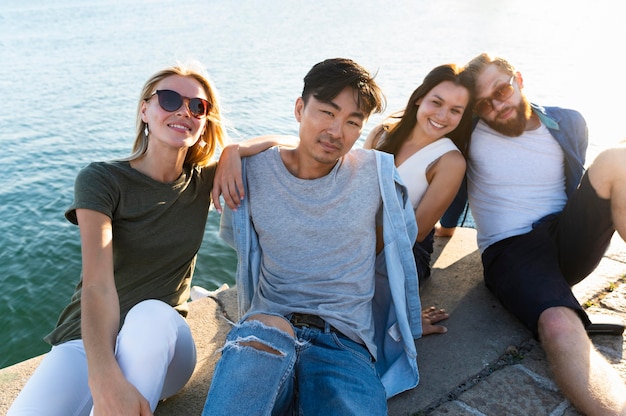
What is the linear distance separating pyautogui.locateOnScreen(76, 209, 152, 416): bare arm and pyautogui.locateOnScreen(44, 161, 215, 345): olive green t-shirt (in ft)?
0.40

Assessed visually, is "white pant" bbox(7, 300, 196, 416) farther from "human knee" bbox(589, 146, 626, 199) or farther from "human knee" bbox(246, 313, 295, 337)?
"human knee" bbox(589, 146, 626, 199)

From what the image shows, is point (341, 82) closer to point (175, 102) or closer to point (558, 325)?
point (175, 102)

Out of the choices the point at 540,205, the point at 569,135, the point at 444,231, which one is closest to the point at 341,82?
the point at 540,205

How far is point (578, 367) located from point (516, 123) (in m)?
1.93

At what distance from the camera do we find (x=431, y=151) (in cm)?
379

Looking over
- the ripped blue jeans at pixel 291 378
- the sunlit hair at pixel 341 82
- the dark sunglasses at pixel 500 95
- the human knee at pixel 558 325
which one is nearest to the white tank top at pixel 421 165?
the dark sunglasses at pixel 500 95

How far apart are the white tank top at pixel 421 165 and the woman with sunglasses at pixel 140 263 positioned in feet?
4.33

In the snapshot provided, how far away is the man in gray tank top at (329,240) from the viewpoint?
287 cm

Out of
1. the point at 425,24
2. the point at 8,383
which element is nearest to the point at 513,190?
the point at 8,383

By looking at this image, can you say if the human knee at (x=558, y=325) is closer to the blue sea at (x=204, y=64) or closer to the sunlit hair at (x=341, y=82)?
the blue sea at (x=204, y=64)

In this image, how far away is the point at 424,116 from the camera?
3875 millimetres

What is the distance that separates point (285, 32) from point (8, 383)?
87.5 feet

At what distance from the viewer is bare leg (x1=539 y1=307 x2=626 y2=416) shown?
9.36 feet

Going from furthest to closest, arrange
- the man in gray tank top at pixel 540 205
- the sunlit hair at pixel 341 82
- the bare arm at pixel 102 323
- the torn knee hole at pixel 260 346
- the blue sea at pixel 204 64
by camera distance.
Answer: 1. the blue sea at pixel 204 64
2. the man in gray tank top at pixel 540 205
3. the sunlit hair at pixel 341 82
4. the torn knee hole at pixel 260 346
5. the bare arm at pixel 102 323
